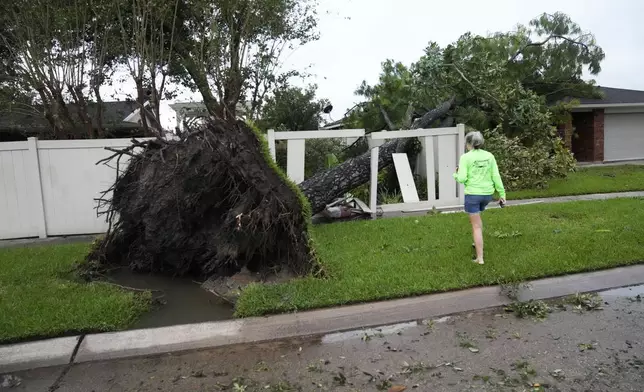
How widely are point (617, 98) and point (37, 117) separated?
2225 cm

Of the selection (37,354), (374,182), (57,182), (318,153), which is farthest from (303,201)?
(318,153)

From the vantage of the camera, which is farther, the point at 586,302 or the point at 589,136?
the point at 589,136

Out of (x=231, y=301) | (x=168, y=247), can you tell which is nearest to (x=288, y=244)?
(x=231, y=301)

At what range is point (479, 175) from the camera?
233 inches

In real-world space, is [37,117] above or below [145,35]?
below

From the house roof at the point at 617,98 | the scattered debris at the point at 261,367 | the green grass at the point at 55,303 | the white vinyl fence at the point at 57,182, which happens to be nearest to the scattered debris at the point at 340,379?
the scattered debris at the point at 261,367

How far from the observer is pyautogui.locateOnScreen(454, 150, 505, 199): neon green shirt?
592 cm

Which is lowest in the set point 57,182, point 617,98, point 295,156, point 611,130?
point 57,182

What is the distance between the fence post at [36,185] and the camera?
897 centimetres

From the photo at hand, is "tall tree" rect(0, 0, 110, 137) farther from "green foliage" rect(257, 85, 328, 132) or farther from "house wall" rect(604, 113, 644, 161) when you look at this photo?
"house wall" rect(604, 113, 644, 161)

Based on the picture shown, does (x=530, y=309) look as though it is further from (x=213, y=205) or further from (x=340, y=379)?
(x=213, y=205)

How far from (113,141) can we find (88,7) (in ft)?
13.9

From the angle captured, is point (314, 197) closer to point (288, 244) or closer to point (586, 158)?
point (288, 244)

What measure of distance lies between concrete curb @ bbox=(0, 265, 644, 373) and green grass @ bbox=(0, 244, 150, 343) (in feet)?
0.57
